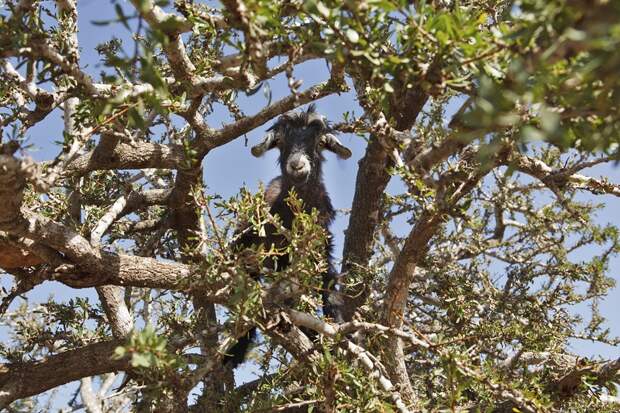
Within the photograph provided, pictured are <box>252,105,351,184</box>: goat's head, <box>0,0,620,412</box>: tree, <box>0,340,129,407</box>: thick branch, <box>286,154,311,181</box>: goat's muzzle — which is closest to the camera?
<box>0,0,620,412</box>: tree

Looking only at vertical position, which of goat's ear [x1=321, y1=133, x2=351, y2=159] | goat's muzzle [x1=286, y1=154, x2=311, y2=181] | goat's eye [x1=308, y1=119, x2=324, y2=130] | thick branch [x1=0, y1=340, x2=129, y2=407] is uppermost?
goat's eye [x1=308, y1=119, x2=324, y2=130]

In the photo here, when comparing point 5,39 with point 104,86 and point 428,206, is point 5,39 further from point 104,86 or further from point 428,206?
point 428,206

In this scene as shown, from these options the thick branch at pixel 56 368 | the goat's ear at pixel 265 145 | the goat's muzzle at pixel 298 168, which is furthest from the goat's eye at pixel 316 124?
the thick branch at pixel 56 368

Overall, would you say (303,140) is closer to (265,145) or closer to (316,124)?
(316,124)

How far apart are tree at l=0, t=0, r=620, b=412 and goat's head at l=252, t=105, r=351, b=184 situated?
80 centimetres

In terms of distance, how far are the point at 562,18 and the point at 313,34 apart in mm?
1045

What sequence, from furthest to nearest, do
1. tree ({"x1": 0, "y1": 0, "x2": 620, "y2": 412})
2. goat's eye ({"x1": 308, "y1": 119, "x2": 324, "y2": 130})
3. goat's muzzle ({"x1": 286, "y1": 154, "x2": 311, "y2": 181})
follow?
goat's eye ({"x1": 308, "y1": 119, "x2": 324, "y2": 130}) < goat's muzzle ({"x1": 286, "y1": 154, "x2": 311, "y2": 181}) < tree ({"x1": 0, "y1": 0, "x2": 620, "y2": 412})

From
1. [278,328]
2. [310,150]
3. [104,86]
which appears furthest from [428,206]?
[310,150]

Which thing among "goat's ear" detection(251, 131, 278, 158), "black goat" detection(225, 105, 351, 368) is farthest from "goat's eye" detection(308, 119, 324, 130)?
"goat's ear" detection(251, 131, 278, 158)

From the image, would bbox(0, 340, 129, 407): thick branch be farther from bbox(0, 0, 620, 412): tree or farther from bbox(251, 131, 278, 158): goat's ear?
bbox(251, 131, 278, 158): goat's ear

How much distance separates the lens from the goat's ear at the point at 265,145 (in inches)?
255

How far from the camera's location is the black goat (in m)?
5.88

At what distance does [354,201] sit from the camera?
208 inches

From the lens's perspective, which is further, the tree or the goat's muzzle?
the goat's muzzle
